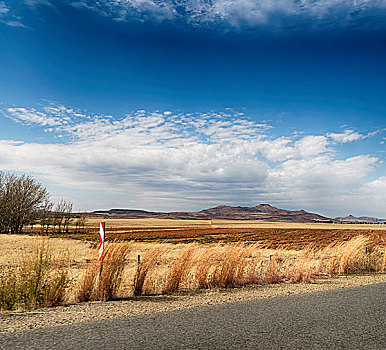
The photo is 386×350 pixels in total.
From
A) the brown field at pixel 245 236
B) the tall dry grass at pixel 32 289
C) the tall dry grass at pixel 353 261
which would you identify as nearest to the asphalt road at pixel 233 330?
the tall dry grass at pixel 32 289

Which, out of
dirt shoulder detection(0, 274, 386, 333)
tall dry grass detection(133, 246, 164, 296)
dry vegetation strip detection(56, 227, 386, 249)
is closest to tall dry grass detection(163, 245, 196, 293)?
dirt shoulder detection(0, 274, 386, 333)

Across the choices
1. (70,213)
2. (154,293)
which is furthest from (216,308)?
(70,213)

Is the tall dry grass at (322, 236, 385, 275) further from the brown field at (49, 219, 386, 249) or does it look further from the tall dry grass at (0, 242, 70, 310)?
the tall dry grass at (0, 242, 70, 310)

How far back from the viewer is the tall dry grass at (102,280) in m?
8.55

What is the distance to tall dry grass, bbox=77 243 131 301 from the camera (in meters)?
8.55

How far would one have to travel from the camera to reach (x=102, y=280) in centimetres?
862

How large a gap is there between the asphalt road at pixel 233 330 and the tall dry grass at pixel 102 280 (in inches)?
92.4

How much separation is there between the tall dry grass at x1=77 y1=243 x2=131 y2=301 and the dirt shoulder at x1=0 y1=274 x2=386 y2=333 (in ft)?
1.16

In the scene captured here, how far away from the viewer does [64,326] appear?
5.81 m

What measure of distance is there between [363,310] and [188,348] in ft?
13.7

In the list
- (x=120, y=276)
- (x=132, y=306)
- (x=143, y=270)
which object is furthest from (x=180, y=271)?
(x=132, y=306)

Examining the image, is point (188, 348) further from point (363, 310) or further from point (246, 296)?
point (246, 296)

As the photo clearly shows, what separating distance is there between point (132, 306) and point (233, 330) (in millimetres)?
2973

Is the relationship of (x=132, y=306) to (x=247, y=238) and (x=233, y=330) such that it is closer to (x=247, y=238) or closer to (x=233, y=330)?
(x=233, y=330)
